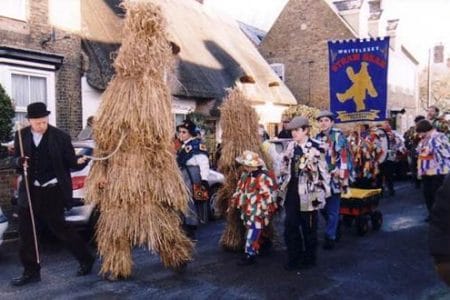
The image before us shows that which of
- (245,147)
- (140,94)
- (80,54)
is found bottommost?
(245,147)

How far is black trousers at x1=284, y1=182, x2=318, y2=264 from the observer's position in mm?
6320

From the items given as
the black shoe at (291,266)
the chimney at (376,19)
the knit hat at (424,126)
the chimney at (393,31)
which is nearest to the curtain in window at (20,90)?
the black shoe at (291,266)

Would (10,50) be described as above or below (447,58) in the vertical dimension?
below

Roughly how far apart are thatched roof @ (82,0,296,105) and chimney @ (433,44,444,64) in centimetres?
3299

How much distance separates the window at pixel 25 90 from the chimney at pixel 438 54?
48.9 metres

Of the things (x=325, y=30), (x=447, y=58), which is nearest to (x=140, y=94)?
(x=325, y=30)

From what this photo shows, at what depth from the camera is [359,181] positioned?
9.14 meters

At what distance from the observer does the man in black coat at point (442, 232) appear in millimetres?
2344

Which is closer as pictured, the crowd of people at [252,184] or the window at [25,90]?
the crowd of people at [252,184]

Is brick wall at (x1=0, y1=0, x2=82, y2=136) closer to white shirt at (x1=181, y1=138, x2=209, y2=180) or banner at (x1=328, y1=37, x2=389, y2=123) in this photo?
white shirt at (x1=181, y1=138, x2=209, y2=180)

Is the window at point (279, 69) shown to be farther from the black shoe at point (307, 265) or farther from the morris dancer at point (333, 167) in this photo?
the black shoe at point (307, 265)

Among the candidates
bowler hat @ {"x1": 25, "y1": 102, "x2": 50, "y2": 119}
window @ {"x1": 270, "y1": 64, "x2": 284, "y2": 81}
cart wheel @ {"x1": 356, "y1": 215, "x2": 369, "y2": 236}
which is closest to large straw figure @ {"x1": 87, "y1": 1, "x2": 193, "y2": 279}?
bowler hat @ {"x1": 25, "y1": 102, "x2": 50, "y2": 119}

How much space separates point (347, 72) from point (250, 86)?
458 inches

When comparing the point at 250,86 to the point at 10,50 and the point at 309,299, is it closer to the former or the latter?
the point at 10,50
